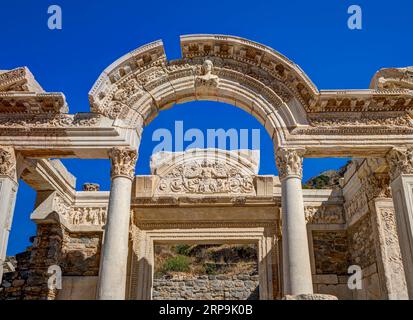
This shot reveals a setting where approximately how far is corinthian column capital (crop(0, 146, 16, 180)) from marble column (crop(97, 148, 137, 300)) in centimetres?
229

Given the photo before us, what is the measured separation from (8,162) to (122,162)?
8.56 ft

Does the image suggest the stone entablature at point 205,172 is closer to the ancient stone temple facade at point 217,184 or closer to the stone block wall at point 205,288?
the ancient stone temple facade at point 217,184

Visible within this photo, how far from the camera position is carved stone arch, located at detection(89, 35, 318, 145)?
9.38m

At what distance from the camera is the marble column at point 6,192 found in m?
8.59

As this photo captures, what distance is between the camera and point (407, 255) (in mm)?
8258

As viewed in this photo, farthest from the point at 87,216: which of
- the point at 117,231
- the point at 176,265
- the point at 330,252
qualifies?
the point at 176,265

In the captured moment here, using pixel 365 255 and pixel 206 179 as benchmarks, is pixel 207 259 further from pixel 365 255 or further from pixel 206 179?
pixel 365 255

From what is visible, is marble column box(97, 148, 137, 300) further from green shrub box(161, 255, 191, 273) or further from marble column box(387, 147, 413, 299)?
green shrub box(161, 255, 191, 273)

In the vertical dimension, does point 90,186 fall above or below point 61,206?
above

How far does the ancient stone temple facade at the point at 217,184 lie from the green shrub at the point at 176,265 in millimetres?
12174

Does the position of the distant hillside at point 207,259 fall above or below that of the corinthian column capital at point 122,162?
above

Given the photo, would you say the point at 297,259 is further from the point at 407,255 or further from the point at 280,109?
the point at 280,109

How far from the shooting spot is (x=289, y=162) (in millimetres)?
8906

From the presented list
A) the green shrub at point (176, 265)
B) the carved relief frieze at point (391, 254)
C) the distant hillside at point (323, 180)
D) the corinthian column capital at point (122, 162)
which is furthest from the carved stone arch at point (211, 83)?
the distant hillside at point (323, 180)
